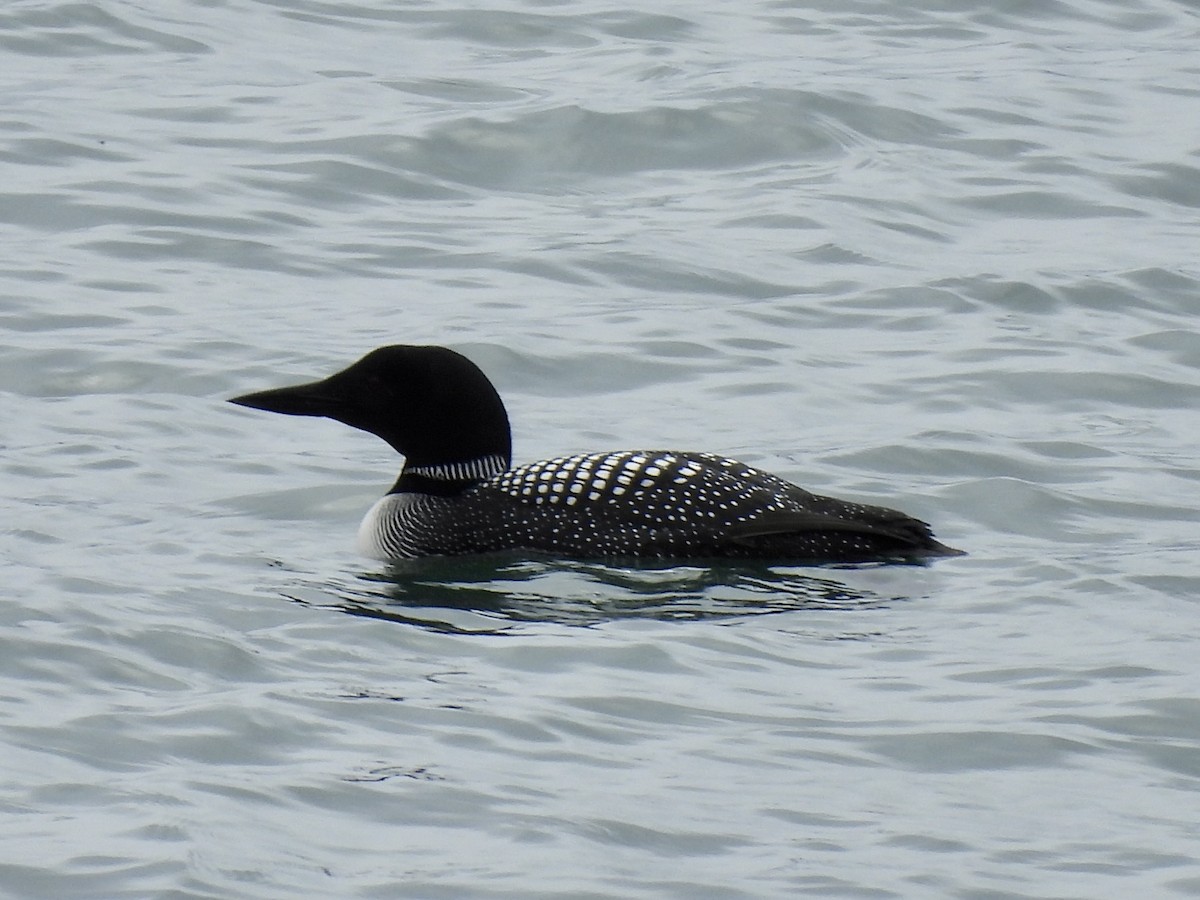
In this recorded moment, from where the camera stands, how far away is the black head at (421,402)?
6.96 meters

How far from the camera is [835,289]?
942 centimetres

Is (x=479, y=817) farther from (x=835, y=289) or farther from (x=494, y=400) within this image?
(x=835, y=289)

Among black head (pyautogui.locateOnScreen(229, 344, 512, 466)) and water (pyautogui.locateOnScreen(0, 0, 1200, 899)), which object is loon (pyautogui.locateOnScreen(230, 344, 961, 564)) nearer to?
black head (pyautogui.locateOnScreen(229, 344, 512, 466))

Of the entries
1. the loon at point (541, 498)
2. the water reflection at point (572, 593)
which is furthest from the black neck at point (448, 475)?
the water reflection at point (572, 593)

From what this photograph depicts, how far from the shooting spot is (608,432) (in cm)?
784

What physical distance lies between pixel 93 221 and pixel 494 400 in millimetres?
3410

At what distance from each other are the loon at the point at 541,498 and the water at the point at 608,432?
10 cm

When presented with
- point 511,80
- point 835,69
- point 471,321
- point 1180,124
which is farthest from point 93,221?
point 1180,124

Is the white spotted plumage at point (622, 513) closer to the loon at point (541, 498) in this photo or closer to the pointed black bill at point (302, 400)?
the loon at point (541, 498)

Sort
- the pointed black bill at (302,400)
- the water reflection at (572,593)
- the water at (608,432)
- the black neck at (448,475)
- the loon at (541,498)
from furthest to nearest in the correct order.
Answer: the pointed black bill at (302,400), the black neck at (448,475), the loon at (541,498), the water reflection at (572,593), the water at (608,432)

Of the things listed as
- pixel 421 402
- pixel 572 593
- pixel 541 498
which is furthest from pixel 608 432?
pixel 572 593

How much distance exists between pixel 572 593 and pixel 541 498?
0.51m

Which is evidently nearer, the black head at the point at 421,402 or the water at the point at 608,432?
the water at the point at 608,432

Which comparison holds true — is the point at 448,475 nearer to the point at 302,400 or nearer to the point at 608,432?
the point at 302,400
